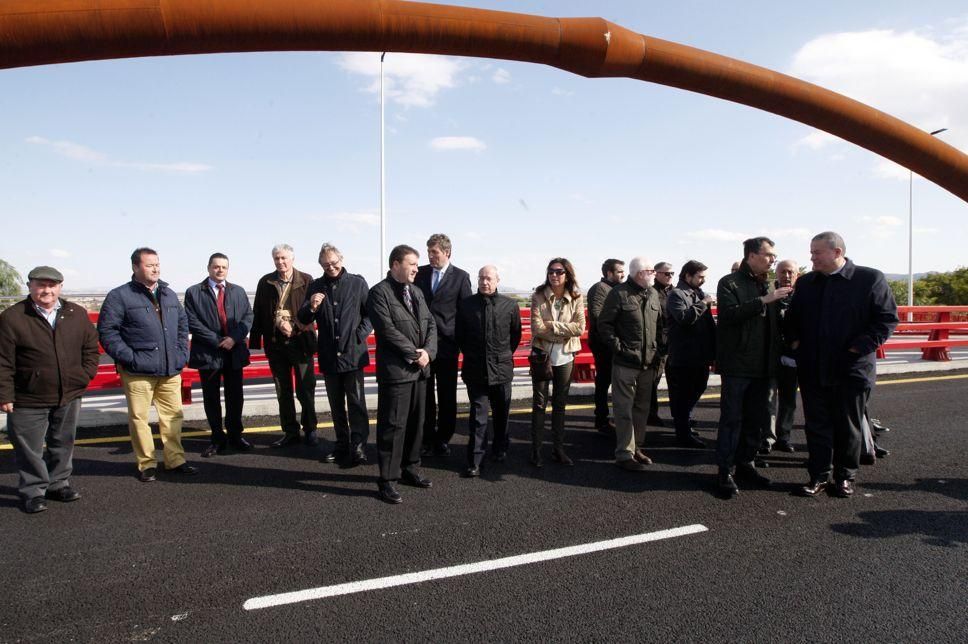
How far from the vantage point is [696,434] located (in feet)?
20.5

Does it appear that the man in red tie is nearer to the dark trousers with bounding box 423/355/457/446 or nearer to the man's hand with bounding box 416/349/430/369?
the dark trousers with bounding box 423/355/457/446

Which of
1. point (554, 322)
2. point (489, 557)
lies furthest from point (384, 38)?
point (554, 322)

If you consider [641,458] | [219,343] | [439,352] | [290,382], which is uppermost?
[219,343]

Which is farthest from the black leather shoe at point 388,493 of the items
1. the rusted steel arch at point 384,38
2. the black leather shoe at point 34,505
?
the rusted steel arch at point 384,38

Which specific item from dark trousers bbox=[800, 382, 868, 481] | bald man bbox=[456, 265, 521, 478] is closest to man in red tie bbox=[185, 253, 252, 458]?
bald man bbox=[456, 265, 521, 478]

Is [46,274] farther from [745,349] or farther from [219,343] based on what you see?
[745,349]

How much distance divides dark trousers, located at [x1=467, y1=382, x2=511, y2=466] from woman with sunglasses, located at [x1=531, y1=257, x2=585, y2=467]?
29 cm

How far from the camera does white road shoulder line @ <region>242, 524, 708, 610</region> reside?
2.88 meters

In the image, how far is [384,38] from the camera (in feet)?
5.72

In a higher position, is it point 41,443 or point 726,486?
point 41,443

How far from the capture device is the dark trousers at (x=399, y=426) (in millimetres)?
4473

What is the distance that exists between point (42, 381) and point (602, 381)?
538 centimetres

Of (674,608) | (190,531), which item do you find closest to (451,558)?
(674,608)

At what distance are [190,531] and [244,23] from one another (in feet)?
11.2
